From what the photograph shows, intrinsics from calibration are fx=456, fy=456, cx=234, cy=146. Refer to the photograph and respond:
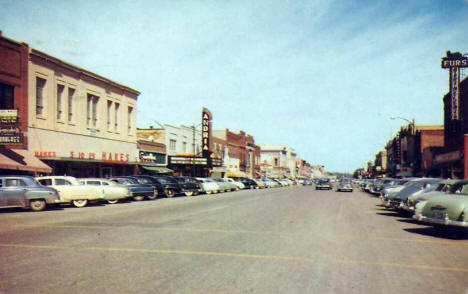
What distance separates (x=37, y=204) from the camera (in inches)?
782

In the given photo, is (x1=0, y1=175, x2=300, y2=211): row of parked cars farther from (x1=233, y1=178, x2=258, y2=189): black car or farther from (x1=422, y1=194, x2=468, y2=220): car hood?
(x1=233, y1=178, x2=258, y2=189): black car

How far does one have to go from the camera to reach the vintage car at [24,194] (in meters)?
18.8

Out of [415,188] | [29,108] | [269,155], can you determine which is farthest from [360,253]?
[269,155]

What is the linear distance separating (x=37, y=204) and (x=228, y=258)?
46.0ft

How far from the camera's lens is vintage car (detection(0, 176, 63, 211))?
1881cm

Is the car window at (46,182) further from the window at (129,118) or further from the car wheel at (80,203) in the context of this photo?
the window at (129,118)

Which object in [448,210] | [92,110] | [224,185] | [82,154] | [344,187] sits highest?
[92,110]

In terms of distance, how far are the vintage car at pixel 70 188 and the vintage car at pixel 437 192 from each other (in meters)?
14.7

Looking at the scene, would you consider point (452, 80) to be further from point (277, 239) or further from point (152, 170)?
point (277, 239)

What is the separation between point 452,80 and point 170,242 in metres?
42.6

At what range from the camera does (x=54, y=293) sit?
6.07m

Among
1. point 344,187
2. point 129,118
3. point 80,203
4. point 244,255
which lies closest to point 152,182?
point 80,203

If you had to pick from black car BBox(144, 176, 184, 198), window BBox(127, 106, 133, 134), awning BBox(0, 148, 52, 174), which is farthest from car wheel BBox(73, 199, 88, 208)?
window BBox(127, 106, 133, 134)

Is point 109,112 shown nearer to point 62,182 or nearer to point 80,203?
point 80,203
